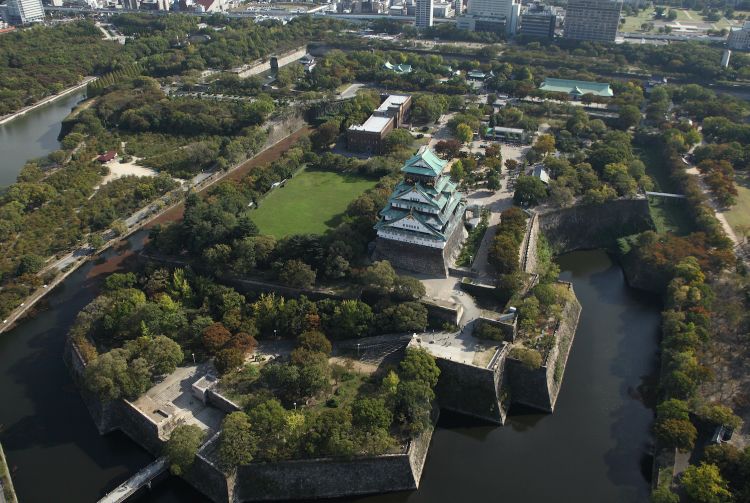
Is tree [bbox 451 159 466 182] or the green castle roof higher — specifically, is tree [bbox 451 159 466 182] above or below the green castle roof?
below

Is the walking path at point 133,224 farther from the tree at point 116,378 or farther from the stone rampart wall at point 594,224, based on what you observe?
the stone rampart wall at point 594,224

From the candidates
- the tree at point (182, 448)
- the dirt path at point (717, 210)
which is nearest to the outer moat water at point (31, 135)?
the tree at point (182, 448)

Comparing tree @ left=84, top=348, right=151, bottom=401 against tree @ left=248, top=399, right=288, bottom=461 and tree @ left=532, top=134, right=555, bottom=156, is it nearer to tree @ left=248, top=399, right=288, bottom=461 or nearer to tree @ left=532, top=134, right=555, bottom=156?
tree @ left=248, top=399, right=288, bottom=461

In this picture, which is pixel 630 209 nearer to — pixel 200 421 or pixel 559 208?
pixel 559 208

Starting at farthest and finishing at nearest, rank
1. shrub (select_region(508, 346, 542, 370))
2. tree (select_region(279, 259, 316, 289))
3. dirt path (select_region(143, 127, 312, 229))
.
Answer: dirt path (select_region(143, 127, 312, 229))
tree (select_region(279, 259, 316, 289))
shrub (select_region(508, 346, 542, 370))

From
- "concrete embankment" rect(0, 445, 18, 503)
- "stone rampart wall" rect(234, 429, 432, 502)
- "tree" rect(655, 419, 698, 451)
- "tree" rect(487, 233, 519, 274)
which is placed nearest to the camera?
"concrete embankment" rect(0, 445, 18, 503)

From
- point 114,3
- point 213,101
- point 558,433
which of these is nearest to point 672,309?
point 558,433

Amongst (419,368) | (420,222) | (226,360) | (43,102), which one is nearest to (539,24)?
(420,222)

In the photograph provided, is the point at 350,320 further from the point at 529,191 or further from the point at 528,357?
the point at 529,191

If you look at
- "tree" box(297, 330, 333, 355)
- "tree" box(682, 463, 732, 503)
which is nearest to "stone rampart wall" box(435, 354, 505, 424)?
"tree" box(297, 330, 333, 355)
